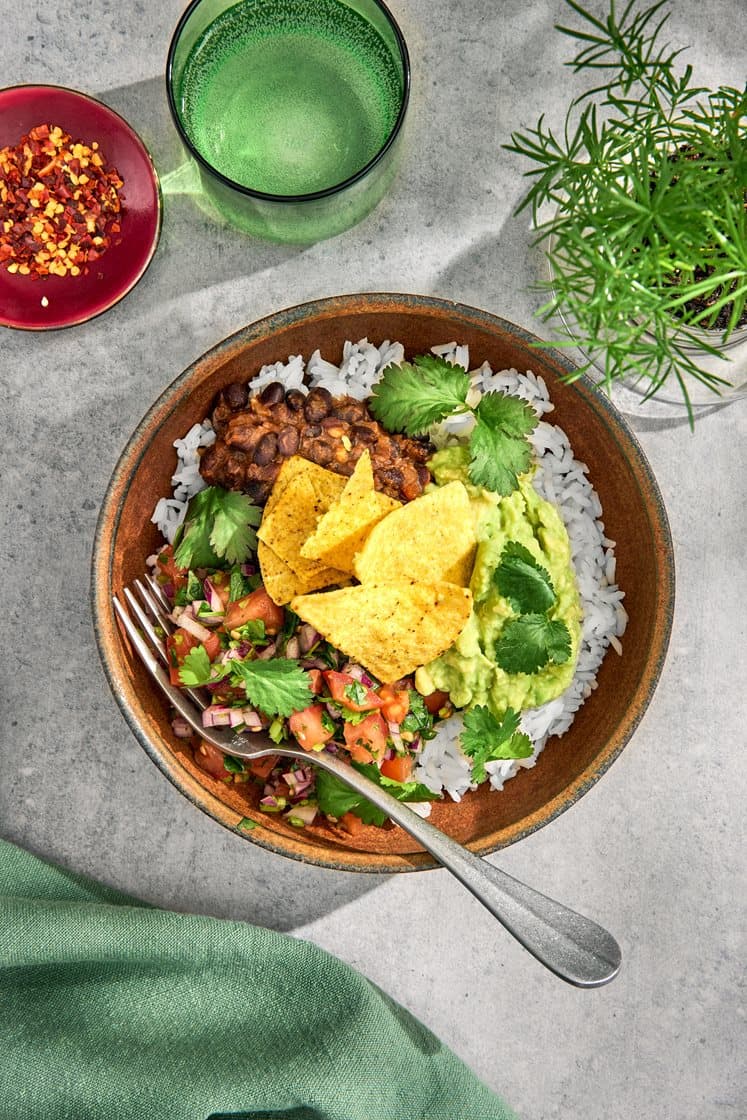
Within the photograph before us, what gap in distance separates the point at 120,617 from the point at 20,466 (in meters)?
0.52

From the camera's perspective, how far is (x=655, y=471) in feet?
7.47

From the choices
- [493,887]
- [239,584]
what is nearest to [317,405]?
[239,584]

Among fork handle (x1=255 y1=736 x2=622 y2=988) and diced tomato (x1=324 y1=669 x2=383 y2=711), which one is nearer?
fork handle (x1=255 y1=736 x2=622 y2=988)

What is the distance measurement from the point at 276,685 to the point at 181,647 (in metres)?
0.25

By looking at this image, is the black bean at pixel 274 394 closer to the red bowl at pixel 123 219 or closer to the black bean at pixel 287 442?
the black bean at pixel 287 442

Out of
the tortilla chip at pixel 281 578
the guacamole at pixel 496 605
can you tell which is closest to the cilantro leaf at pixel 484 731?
the guacamole at pixel 496 605

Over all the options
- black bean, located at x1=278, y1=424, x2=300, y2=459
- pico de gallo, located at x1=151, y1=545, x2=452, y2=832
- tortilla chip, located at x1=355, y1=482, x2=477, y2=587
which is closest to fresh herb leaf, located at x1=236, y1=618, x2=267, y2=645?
pico de gallo, located at x1=151, y1=545, x2=452, y2=832

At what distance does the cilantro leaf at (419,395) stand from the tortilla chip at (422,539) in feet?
0.53

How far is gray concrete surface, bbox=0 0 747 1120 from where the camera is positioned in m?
2.22

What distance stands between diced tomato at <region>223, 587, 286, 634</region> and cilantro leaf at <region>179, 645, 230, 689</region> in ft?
0.25

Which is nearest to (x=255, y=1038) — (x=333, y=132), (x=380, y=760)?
(x=380, y=760)

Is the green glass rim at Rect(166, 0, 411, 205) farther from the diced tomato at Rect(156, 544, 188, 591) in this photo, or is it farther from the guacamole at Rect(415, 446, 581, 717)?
the diced tomato at Rect(156, 544, 188, 591)

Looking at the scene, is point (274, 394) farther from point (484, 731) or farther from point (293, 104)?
point (484, 731)

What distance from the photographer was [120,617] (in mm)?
1977
